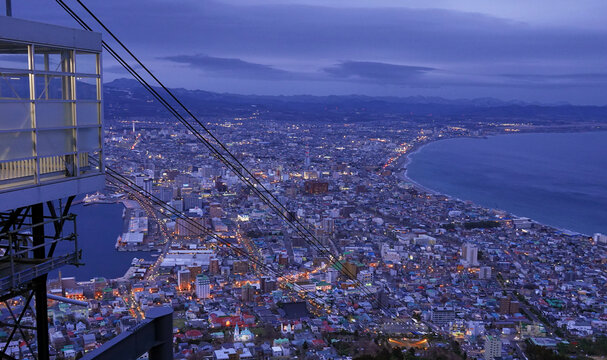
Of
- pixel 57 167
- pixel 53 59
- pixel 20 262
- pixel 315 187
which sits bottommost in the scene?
pixel 315 187

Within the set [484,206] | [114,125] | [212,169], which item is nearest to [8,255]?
[484,206]

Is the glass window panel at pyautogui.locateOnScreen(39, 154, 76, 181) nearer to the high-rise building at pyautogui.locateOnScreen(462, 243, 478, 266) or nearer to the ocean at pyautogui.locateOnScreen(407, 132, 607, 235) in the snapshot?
the high-rise building at pyautogui.locateOnScreen(462, 243, 478, 266)

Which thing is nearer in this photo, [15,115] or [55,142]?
[15,115]

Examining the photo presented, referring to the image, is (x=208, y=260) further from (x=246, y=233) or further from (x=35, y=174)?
(x=35, y=174)

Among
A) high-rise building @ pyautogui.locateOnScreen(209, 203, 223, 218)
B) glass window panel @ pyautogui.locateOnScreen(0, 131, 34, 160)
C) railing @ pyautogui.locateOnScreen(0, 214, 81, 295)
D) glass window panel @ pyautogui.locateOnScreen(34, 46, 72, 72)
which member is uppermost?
glass window panel @ pyautogui.locateOnScreen(34, 46, 72, 72)

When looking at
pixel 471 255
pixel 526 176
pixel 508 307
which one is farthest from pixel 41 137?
pixel 526 176

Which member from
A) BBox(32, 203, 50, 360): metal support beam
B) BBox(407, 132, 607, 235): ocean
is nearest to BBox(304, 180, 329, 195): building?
BBox(407, 132, 607, 235): ocean

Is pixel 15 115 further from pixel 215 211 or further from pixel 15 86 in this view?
pixel 215 211

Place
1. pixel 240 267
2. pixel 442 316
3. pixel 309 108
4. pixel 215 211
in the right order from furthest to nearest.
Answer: pixel 309 108 < pixel 215 211 < pixel 240 267 < pixel 442 316
